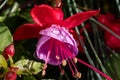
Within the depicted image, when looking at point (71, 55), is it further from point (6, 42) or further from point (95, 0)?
point (95, 0)

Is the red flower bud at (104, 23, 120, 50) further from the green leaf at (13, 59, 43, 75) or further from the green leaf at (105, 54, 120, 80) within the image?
the green leaf at (13, 59, 43, 75)

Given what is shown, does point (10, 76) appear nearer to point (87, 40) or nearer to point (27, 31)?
point (27, 31)

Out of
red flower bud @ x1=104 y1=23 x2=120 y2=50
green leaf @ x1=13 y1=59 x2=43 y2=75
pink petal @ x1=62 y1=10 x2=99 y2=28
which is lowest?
red flower bud @ x1=104 y1=23 x2=120 y2=50

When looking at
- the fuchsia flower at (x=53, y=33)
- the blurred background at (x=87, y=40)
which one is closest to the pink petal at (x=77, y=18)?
the fuchsia flower at (x=53, y=33)

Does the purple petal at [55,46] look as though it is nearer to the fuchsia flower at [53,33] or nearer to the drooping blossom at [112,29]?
the fuchsia flower at [53,33]

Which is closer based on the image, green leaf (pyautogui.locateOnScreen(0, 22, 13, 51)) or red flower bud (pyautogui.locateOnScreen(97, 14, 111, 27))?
green leaf (pyautogui.locateOnScreen(0, 22, 13, 51))

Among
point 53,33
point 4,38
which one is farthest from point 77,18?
point 4,38

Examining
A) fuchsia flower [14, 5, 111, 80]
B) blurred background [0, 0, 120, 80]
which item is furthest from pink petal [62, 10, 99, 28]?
blurred background [0, 0, 120, 80]

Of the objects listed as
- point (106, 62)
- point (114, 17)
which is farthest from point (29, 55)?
point (114, 17)
